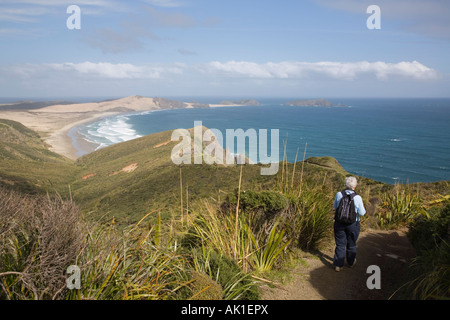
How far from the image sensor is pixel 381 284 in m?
4.64

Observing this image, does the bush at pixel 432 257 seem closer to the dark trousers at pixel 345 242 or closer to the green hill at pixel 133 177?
the dark trousers at pixel 345 242

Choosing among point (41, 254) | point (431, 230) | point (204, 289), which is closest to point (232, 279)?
point (204, 289)

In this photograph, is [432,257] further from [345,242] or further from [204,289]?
[204,289]

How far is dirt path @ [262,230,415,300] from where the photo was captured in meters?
4.34


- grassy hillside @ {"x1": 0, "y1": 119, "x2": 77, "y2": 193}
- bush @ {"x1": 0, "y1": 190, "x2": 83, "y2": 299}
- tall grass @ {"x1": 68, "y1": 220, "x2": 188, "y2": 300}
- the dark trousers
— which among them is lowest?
grassy hillside @ {"x1": 0, "y1": 119, "x2": 77, "y2": 193}

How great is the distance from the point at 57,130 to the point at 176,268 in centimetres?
12720

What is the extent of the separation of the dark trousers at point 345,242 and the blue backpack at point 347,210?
14cm

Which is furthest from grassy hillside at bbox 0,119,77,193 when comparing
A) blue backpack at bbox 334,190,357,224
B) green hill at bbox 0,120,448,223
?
blue backpack at bbox 334,190,357,224

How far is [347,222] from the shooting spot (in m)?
5.07

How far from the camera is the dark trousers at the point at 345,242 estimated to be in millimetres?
5148

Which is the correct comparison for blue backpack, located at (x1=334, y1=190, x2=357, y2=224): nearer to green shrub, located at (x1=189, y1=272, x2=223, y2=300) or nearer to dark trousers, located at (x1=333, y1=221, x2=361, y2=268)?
dark trousers, located at (x1=333, y1=221, x2=361, y2=268)

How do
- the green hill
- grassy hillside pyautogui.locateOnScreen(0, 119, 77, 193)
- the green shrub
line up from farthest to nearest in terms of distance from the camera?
grassy hillside pyautogui.locateOnScreen(0, 119, 77, 193)
the green hill
the green shrub

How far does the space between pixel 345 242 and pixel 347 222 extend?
0.37 m


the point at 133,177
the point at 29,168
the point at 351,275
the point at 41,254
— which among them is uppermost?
the point at 41,254
